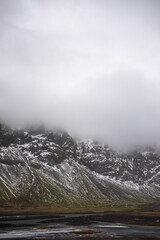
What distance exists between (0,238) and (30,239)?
8.34m

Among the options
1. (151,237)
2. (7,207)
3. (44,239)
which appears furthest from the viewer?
(7,207)

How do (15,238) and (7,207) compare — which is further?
(7,207)

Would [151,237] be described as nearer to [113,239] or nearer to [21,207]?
[113,239]

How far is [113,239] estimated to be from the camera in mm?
62812

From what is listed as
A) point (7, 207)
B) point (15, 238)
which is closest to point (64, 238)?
point (15, 238)

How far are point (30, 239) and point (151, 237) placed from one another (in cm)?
3430

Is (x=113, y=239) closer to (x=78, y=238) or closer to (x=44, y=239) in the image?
(x=78, y=238)

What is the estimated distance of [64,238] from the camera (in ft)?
209

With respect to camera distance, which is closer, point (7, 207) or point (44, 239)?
point (44, 239)

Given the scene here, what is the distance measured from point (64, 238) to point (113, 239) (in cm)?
1345

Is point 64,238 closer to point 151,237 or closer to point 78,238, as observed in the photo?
point 78,238

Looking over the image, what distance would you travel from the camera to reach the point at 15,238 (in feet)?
207

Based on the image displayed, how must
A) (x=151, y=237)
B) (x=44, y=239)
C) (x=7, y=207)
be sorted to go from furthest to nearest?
1. (x=7, y=207)
2. (x=151, y=237)
3. (x=44, y=239)

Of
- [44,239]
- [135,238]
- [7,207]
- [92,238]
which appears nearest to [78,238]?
[92,238]
